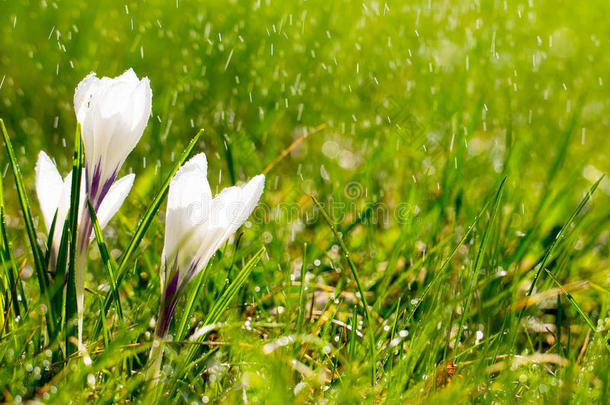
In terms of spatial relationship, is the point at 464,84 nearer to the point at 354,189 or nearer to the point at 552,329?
the point at 354,189

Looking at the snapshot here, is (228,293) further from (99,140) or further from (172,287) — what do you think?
(99,140)

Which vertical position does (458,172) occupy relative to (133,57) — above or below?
below

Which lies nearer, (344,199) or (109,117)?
(109,117)

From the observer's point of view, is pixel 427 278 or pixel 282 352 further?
pixel 427 278

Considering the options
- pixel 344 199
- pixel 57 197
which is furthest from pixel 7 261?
pixel 344 199

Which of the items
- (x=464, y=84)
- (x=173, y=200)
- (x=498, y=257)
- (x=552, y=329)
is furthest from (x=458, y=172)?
(x=173, y=200)

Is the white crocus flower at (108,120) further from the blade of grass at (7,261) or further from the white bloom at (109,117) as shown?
the blade of grass at (7,261)

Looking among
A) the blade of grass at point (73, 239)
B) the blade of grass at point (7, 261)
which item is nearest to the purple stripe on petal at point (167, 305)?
the blade of grass at point (73, 239)

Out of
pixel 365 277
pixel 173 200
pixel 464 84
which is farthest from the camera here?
pixel 464 84
